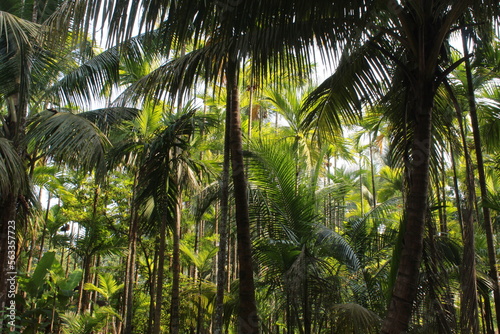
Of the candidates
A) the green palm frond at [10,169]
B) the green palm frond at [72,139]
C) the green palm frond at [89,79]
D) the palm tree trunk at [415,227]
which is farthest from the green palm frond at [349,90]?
the green palm frond at [89,79]

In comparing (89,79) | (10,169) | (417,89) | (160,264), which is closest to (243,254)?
(417,89)

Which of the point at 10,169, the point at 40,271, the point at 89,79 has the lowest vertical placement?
the point at 40,271

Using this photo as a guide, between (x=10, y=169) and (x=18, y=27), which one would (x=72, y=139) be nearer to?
(x=10, y=169)

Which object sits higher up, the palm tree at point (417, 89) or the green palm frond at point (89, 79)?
the green palm frond at point (89, 79)

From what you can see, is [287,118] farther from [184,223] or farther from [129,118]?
[184,223]

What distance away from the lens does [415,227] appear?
3133 millimetres

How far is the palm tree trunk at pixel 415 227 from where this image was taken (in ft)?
9.84

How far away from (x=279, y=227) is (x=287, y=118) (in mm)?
4876

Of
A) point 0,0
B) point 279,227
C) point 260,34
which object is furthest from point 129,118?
point 260,34

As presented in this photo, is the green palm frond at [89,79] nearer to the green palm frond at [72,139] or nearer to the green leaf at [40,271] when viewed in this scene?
the green palm frond at [72,139]

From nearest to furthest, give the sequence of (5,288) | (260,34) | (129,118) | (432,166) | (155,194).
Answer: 1. (260,34)
2. (432,166)
3. (5,288)
4. (155,194)
5. (129,118)

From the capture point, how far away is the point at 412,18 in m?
3.38

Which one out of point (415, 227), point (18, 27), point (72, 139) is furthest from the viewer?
point (72, 139)

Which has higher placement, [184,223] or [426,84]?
[184,223]
